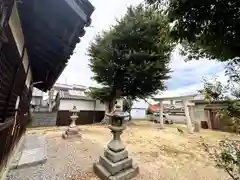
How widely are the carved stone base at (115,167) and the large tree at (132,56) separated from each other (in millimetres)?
8086

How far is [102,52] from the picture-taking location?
1198 cm

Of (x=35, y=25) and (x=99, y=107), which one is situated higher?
(x=35, y=25)

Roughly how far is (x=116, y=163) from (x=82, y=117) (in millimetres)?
12029

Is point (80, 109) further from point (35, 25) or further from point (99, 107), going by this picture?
point (35, 25)

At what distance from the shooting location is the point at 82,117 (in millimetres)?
14906

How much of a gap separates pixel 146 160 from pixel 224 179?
2.05 metres

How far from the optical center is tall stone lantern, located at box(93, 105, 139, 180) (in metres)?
3.43

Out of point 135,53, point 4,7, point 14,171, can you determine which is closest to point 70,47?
point 4,7

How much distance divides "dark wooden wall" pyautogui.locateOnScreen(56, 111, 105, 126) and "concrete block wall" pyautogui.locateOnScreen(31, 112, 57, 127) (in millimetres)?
424

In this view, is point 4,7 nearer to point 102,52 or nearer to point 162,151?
point 162,151

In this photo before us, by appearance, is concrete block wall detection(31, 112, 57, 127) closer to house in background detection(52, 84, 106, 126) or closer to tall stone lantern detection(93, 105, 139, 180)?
house in background detection(52, 84, 106, 126)

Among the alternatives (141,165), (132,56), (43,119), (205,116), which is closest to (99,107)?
(43,119)

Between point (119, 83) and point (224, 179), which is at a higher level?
point (119, 83)

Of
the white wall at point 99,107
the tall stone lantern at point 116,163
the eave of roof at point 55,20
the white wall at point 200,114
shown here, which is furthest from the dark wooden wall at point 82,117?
the eave of roof at point 55,20
